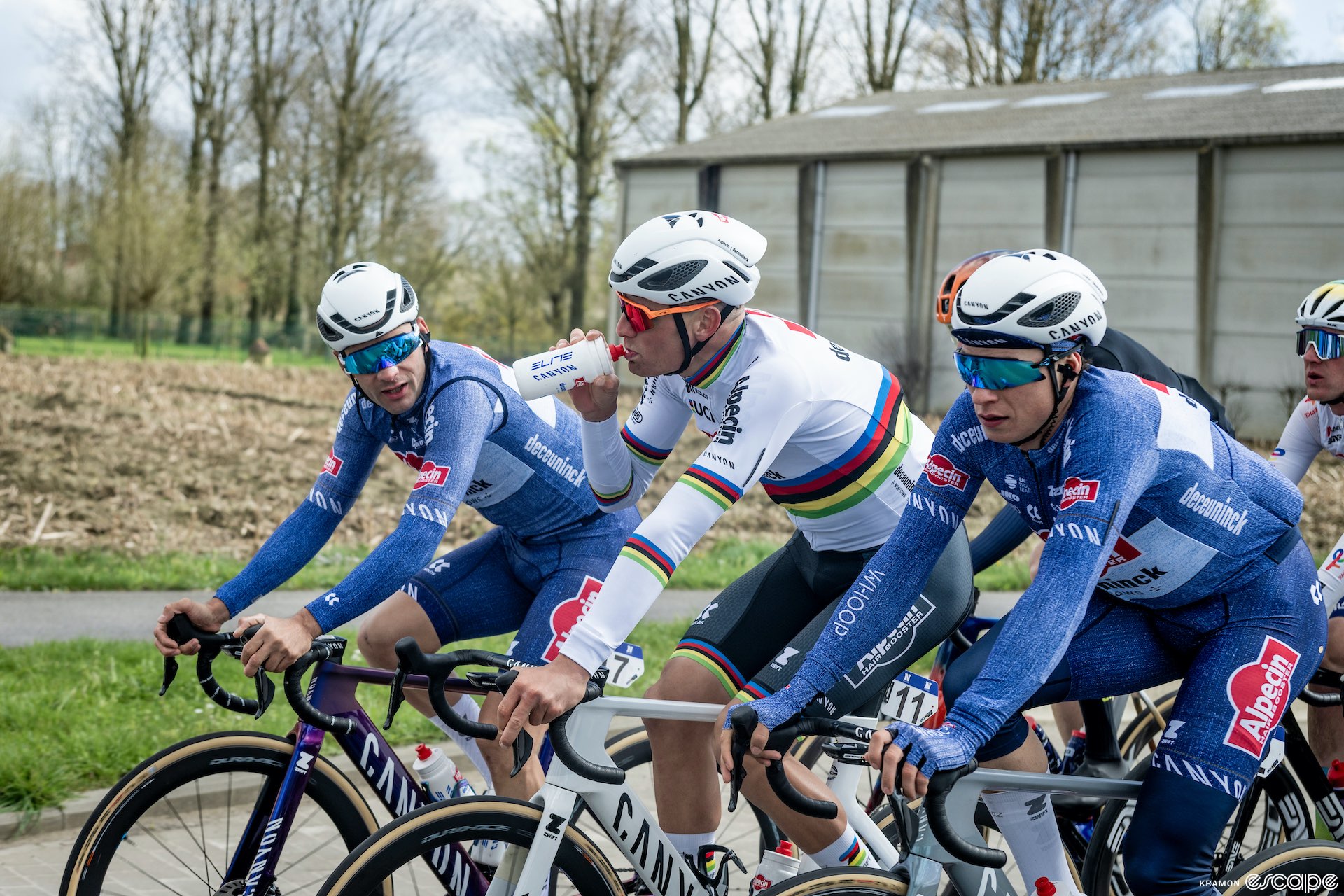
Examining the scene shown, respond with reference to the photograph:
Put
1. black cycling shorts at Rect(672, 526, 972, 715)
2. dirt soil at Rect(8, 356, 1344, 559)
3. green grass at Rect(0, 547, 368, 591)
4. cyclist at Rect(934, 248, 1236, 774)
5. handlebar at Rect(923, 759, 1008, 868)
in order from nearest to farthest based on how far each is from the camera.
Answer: handlebar at Rect(923, 759, 1008, 868) → black cycling shorts at Rect(672, 526, 972, 715) → cyclist at Rect(934, 248, 1236, 774) → green grass at Rect(0, 547, 368, 591) → dirt soil at Rect(8, 356, 1344, 559)

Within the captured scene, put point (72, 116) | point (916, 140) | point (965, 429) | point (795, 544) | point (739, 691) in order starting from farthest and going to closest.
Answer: point (72, 116)
point (916, 140)
point (795, 544)
point (739, 691)
point (965, 429)

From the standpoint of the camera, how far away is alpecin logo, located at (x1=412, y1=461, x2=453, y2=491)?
12.1 ft

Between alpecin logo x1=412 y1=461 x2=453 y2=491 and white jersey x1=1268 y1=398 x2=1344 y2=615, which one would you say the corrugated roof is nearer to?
white jersey x1=1268 y1=398 x2=1344 y2=615

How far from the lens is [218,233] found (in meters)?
46.3

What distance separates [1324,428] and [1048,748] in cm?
203

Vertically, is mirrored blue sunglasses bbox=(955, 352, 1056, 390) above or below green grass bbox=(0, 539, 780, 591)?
above

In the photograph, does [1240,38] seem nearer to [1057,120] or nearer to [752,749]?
[1057,120]

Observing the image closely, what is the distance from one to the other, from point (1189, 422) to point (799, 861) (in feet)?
5.71

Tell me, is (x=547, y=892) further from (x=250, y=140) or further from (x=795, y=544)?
(x=250, y=140)

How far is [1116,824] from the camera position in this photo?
11.3 ft

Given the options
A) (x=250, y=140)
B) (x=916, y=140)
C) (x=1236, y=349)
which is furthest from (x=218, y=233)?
(x=1236, y=349)

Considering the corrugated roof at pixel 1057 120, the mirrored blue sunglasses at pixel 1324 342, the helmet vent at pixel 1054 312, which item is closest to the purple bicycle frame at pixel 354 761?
the helmet vent at pixel 1054 312

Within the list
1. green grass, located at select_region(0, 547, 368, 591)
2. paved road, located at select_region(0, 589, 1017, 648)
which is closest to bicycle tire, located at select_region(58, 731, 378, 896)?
paved road, located at select_region(0, 589, 1017, 648)

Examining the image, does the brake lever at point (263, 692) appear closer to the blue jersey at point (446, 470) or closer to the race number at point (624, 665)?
the blue jersey at point (446, 470)
